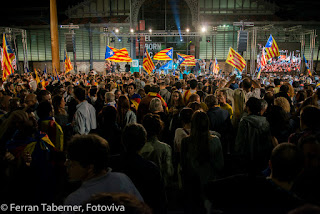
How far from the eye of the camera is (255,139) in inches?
169

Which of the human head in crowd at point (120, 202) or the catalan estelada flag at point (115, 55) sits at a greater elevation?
the catalan estelada flag at point (115, 55)

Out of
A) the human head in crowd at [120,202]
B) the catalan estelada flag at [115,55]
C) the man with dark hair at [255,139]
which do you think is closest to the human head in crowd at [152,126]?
the man with dark hair at [255,139]

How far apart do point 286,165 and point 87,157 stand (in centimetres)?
156

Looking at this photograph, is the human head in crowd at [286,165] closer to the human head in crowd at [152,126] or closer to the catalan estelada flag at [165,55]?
the human head in crowd at [152,126]

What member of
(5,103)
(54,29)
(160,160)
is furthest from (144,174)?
(54,29)

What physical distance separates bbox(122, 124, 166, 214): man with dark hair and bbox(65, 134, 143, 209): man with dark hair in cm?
55

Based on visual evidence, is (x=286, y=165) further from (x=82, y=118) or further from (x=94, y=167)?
(x=82, y=118)

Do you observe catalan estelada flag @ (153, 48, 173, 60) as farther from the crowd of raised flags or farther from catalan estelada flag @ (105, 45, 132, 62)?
catalan estelada flag @ (105, 45, 132, 62)

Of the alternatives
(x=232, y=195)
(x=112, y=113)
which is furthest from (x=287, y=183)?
(x=112, y=113)

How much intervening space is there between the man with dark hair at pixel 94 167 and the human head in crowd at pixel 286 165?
111 centimetres

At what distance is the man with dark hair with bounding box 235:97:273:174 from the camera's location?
429 centimetres

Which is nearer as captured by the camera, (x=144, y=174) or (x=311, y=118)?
(x=144, y=174)

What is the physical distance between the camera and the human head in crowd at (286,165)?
213 centimetres

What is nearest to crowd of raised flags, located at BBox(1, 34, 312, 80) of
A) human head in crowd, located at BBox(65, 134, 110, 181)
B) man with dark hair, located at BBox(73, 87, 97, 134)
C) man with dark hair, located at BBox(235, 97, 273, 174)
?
man with dark hair, located at BBox(73, 87, 97, 134)
